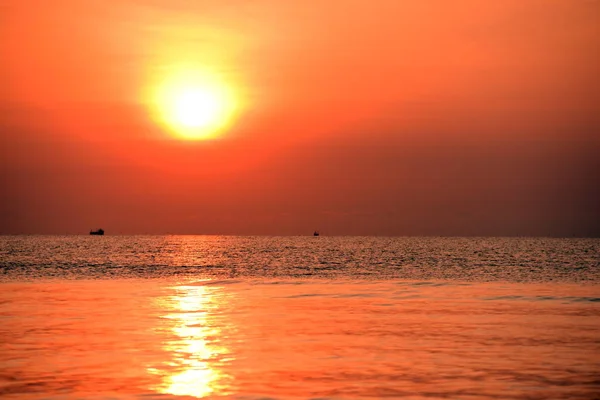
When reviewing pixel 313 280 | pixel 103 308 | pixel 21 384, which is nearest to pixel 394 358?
pixel 21 384

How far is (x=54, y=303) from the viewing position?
4559 centimetres

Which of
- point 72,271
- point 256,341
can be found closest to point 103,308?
point 256,341

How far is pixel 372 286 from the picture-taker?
62.3 meters

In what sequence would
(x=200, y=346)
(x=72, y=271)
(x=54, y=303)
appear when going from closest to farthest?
(x=200, y=346), (x=54, y=303), (x=72, y=271)

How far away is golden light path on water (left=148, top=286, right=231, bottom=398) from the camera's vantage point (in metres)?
21.6

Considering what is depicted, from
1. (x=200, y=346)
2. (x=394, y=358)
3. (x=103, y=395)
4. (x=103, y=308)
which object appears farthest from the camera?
(x=103, y=308)

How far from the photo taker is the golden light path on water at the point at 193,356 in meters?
21.6

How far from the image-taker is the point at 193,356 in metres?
26.8

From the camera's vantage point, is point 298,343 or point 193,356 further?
point 298,343

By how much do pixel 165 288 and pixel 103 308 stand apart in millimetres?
16812

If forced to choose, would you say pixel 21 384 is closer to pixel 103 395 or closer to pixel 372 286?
pixel 103 395

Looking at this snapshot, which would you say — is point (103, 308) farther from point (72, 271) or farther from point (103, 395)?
point (72, 271)

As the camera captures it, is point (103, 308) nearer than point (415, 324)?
No

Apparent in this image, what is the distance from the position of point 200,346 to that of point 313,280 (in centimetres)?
4165
